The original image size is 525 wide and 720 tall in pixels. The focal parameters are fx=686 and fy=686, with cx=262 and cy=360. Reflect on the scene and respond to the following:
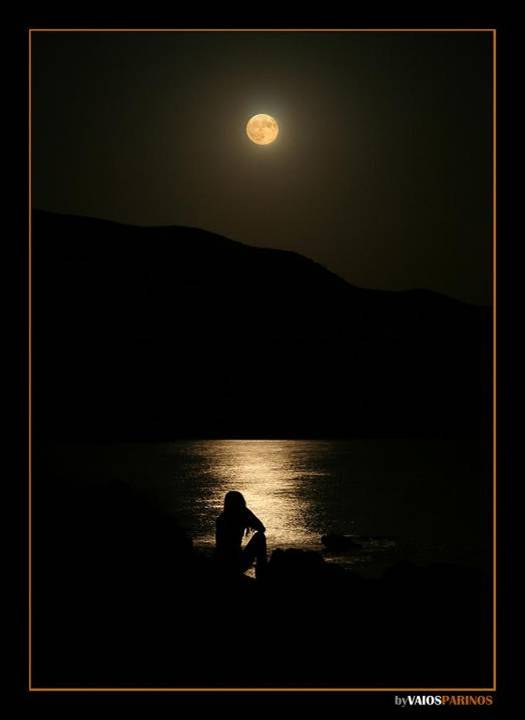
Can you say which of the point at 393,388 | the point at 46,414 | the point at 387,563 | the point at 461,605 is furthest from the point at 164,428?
the point at 461,605

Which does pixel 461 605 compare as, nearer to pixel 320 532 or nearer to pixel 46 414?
pixel 320 532

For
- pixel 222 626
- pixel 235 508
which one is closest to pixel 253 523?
pixel 235 508

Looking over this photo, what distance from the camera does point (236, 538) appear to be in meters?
6.74

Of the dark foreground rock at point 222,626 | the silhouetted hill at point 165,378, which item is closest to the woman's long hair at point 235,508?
the dark foreground rock at point 222,626

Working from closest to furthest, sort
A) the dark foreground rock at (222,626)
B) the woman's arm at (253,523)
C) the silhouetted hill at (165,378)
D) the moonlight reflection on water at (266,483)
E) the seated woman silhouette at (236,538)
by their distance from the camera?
the woman's arm at (253,523), the seated woman silhouette at (236,538), the dark foreground rock at (222,626), the moonlight reflection on water at (266,483), the silhouetted hill at (165,378)

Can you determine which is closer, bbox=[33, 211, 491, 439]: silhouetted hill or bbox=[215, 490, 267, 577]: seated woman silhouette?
bbox=[215, 490, 267, 577]: seated woman silhouette

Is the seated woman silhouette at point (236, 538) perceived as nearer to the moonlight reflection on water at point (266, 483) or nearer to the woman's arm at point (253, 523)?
the woman's arm at point (253, 523)

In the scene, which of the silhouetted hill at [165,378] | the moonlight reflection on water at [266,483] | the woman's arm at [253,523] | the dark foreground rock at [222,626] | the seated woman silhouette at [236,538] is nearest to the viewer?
the woman's arm at [253,523]

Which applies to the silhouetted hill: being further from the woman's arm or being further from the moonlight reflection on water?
the woman's arm

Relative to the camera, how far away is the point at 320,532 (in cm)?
5141

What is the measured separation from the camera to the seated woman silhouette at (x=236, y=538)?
21.6 ft

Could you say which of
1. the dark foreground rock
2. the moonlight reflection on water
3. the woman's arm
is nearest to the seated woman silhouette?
the woman's arm

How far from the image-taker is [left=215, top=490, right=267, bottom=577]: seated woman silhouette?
260 inches

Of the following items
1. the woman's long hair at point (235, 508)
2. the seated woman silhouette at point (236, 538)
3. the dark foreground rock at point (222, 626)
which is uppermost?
the woman's long hair at point (235, 508)
